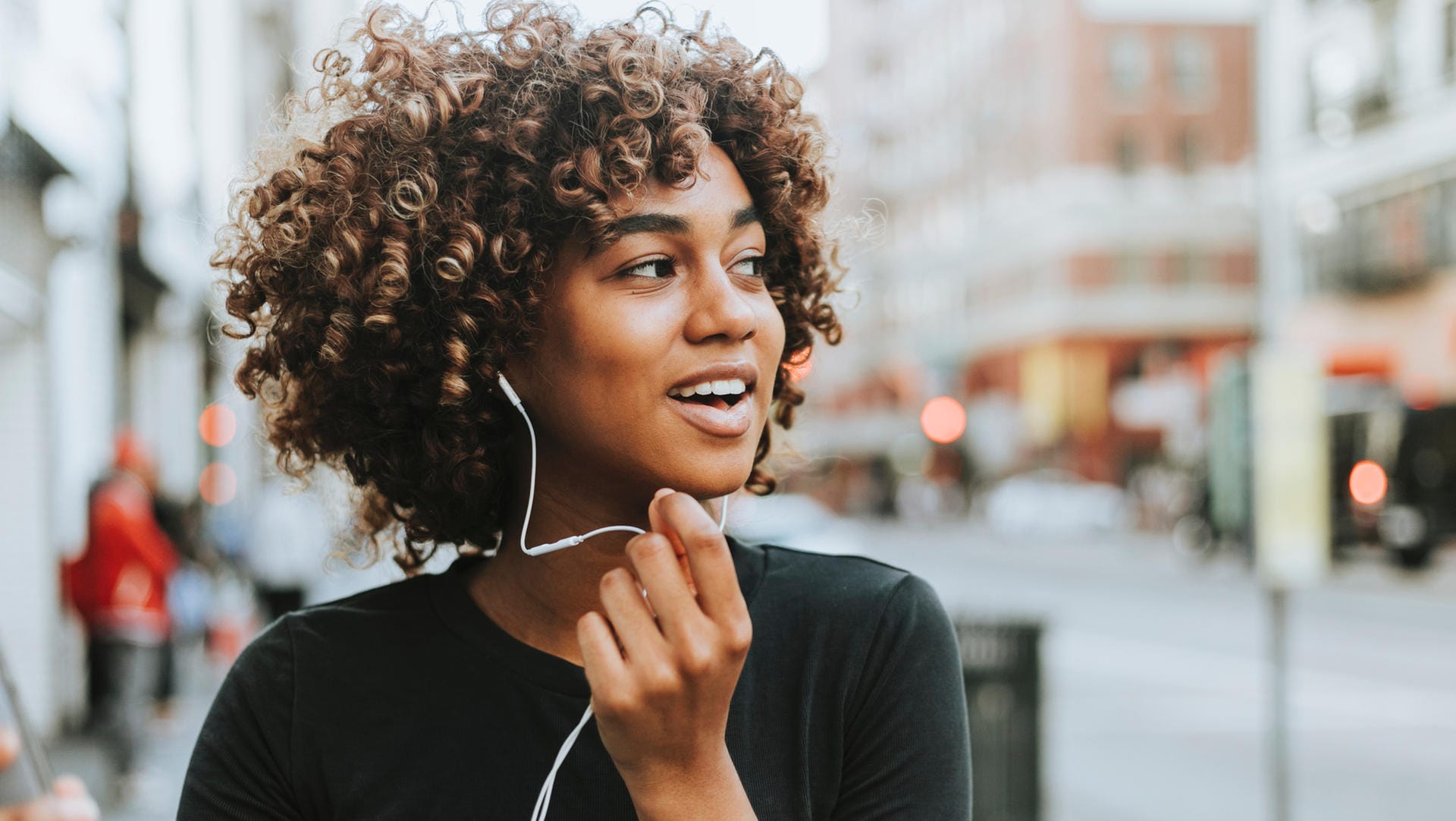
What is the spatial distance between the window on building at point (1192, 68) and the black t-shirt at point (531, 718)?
4963 cm

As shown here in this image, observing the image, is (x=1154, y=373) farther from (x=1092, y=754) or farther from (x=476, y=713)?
(x=476, y=713)

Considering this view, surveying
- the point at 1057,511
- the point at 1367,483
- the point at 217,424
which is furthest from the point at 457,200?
the point at 1057,511

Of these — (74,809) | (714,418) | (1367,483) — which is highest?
(714,418)

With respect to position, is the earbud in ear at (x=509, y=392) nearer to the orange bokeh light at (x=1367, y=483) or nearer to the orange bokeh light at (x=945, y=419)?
the orange bokeh light at (x=1367, y=483)

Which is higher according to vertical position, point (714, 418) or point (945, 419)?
point (714, 418)

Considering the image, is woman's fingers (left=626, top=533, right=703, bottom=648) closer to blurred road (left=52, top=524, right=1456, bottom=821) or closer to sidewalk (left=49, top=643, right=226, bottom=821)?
blurred road (left=52, top=524, right=1456, bottom=821)

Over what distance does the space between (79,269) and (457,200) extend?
10442 millimetres

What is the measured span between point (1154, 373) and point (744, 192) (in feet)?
158

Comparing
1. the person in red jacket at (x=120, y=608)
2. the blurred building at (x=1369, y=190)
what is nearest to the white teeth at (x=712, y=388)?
the person in red jacket at (x=120, y=608)

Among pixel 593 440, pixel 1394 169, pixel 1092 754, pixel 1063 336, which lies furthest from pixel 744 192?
pixel 1063 336

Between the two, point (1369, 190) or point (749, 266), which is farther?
point (1369, 190)

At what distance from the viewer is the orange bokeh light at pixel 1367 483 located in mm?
21172

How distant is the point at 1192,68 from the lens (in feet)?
158

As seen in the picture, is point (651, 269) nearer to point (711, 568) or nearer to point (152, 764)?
point (711, 568)
